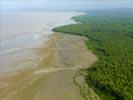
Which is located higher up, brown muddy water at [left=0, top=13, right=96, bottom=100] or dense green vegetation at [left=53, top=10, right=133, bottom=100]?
dense green vegetation at [left=53, top=10, right=133, bottom=100]

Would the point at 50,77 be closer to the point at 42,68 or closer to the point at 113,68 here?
the point at 42,68

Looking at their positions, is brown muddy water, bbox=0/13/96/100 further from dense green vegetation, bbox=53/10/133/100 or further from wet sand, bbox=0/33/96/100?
dense green vegetation, bbox=53/10/133/100

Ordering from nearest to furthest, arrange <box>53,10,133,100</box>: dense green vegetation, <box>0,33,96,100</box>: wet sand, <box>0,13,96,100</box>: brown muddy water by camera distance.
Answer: <box>53,10,133,100</box>: dense green vegetation < <box>0,33,96,100</box>: wet sand < <box>0,13,96,100</box>: brown muddy water

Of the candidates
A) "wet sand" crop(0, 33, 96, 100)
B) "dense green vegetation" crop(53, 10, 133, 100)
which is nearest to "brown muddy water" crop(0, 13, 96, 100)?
"wet sand" crop(0, 33, 96, 100)

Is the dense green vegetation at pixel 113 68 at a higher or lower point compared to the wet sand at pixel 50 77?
higher

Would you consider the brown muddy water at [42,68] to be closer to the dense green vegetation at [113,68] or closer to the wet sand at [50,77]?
the wet sand at [50,77]

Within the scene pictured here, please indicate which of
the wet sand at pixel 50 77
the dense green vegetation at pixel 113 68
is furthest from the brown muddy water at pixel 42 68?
the dense green vegetation at pixel 113 68

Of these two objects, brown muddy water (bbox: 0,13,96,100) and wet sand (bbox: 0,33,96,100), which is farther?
brown muddy water (bbox: 0,13,96,100)

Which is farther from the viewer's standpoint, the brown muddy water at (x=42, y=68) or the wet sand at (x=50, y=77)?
the brown muddy water at (x=42, y=68)
